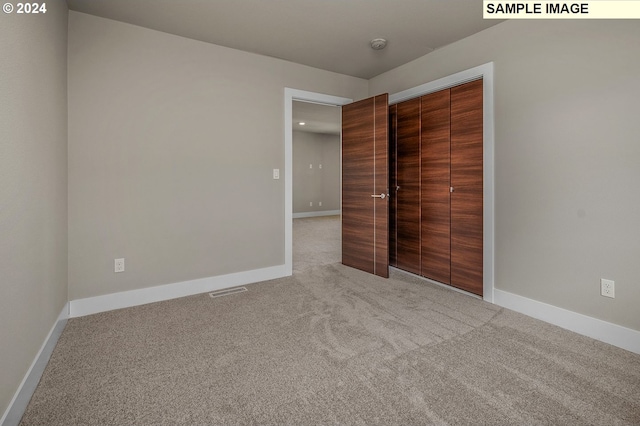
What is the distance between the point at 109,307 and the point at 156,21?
252cm

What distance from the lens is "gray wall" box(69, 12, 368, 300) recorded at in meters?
2.65

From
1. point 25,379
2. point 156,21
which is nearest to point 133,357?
point 25,379

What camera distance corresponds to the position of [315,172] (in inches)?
396

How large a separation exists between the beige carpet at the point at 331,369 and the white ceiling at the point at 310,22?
2479 millimetres

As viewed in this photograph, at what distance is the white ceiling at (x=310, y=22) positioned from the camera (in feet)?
8.09

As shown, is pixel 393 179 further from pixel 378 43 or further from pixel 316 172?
pixel 316 172

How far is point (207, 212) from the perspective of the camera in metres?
3.24

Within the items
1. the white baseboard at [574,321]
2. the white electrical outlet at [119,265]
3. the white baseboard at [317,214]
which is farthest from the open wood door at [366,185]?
the white baseboard at [317,214]

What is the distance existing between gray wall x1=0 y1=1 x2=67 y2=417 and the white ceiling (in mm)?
648

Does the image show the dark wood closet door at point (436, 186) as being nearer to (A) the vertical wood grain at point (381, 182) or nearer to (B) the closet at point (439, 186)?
(B) the closet at point (439, 186)

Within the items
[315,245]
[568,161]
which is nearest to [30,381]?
[568,161]

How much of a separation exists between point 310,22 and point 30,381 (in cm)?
309

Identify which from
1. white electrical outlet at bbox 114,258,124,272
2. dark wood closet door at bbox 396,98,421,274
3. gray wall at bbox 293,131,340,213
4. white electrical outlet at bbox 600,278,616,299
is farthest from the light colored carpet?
white electrical outlet at bbox 600,278,616,299

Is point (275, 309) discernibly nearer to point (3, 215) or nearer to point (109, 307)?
point (109, 307)
